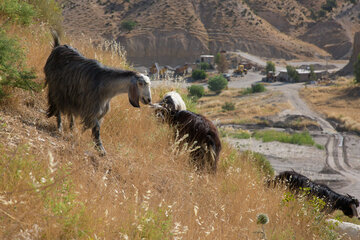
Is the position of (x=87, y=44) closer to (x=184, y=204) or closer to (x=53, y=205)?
(x=184, y=204)

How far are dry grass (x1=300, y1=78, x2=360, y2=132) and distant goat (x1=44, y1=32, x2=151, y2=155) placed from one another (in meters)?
42.2

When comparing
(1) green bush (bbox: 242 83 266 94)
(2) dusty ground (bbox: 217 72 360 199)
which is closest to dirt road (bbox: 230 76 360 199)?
(2) dusty ground (bbox: 217 72 360 199)

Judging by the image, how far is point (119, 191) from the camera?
148 inches

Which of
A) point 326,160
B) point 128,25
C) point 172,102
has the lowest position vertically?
point 326,160

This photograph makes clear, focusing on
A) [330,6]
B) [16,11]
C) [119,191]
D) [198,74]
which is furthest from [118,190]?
[330,6]

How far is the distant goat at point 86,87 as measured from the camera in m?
4.49

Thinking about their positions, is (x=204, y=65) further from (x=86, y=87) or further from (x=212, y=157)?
(x=86, y=87)

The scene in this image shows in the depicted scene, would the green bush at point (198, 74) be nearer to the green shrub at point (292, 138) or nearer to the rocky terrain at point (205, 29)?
the rocky terrain at point (205, 29)

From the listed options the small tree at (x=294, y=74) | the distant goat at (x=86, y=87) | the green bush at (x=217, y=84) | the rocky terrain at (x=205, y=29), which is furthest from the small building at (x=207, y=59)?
the distant goat at (x=86, y=87)

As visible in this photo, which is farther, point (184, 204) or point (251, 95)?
point (251, 95)

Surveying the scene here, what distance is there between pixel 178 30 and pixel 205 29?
958 centimetres

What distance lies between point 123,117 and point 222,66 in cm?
7843

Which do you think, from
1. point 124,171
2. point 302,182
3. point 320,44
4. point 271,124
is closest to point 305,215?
point 124,171

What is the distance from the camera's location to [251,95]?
6216 centimetres
